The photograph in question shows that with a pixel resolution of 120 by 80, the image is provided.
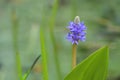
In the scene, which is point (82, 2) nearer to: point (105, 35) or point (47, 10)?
point (47, 10)

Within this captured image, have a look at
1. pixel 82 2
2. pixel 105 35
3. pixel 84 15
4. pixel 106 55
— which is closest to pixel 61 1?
pixel 82 2

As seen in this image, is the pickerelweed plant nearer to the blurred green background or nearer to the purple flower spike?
the purple flower spike

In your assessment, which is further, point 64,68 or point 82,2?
point 82,2

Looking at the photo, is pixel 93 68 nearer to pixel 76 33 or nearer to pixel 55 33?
pixel 76 33

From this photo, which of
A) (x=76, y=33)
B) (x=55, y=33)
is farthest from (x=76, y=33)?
(x=55, y=33)

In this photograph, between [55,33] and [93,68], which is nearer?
[93,68]

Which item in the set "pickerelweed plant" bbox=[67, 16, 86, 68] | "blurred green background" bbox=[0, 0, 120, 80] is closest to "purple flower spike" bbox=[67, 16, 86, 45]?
"pickerelweed plant" bbox=[67, 16, 86, 68]

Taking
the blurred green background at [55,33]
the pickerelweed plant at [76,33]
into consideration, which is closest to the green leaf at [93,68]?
the pickerelweed plant at [76,33]

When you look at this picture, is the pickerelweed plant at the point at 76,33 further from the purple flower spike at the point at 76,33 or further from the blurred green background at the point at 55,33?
the blurred green background at the point at 55,33
